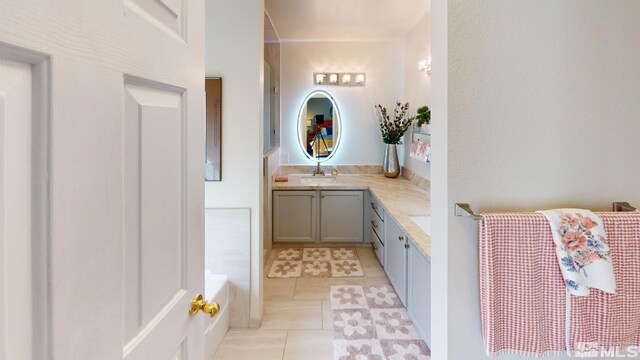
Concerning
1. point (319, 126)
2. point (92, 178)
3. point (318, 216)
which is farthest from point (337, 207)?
point (92, 178)

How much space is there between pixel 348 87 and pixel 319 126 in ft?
2.09

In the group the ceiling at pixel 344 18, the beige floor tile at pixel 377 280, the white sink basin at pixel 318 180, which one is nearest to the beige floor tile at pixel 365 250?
the beige floor tile at pixel 377 280

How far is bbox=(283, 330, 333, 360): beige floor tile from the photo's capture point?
2256mm

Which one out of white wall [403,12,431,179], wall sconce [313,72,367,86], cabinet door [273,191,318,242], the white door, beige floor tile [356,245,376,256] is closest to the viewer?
the white door

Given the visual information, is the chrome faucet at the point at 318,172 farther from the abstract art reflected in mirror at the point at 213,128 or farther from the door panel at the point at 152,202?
the door panel at the point at 152,202

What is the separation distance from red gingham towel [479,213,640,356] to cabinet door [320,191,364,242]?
3150 millimetres

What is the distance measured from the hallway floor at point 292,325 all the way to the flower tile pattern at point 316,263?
12cm

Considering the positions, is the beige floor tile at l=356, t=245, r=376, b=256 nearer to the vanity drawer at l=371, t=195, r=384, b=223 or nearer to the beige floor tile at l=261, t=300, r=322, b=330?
the vanity drawer at l=371, t=195, r=384, b=223

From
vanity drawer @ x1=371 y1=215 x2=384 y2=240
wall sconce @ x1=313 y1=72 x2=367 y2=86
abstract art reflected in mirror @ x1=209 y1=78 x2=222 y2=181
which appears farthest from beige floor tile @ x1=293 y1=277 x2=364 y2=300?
wall sconce @ x1=313 y1=72 x2=367 y2=86

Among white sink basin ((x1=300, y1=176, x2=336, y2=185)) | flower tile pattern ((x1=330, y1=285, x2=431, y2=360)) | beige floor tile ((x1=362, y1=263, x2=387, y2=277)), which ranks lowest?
flower tile pattern ((x1=330, y1=285, x2=431, y2=360))

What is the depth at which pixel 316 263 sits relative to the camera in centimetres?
386

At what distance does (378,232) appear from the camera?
3.76m

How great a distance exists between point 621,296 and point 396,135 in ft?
11.9

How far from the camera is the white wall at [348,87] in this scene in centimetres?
487
